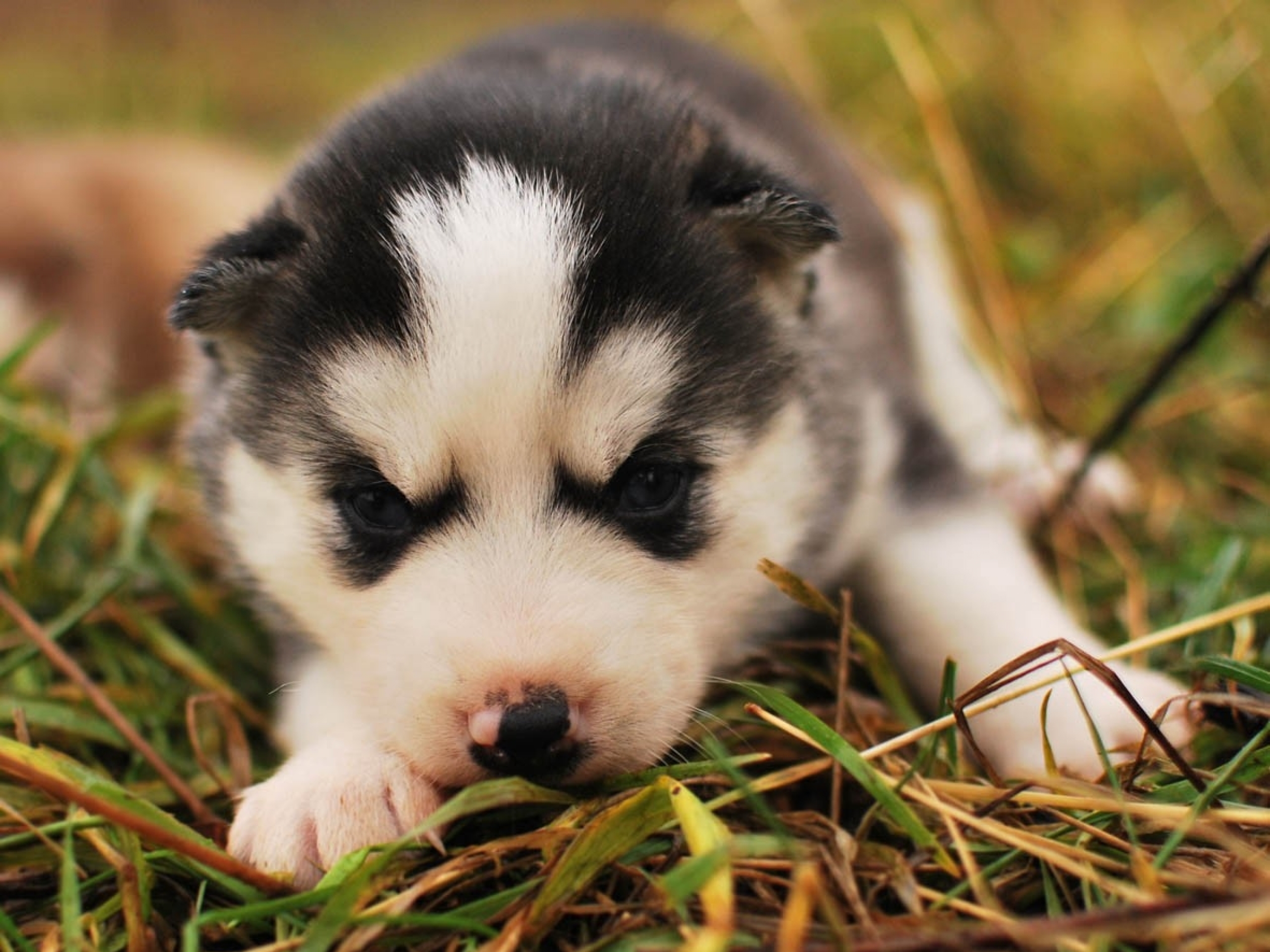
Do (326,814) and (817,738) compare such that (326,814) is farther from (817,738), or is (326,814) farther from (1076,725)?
(1076,725)

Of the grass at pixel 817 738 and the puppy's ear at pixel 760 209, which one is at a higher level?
the puppy's ear at pixel 760 209

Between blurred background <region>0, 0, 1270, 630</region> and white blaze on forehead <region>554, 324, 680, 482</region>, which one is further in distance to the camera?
blurred background <region>0, 0, 1270, 630</region>

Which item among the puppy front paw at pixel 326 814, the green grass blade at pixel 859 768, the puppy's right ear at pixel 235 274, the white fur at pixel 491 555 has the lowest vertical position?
the puppy front paw at pixel 326 814

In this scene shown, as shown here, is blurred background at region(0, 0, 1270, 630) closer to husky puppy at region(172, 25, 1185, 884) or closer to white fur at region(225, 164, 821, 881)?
husky puppy at region(172, 25, 1185, 884)

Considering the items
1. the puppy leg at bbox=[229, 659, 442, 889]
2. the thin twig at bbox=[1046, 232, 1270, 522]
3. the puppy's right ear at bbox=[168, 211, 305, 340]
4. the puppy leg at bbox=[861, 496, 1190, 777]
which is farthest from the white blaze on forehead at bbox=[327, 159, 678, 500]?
the thin twig at bbox=[1046, 232, 1270, 522]

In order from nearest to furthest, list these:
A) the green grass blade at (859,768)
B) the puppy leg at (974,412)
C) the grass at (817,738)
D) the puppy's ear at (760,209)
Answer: the grass at (817,738), the green grass blade at (859,768), the puppy's ear at (760,209), the puppy leg at (974,412)

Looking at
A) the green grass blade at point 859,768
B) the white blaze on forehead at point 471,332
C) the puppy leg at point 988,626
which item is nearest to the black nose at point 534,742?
the green grass blade at point 859,768

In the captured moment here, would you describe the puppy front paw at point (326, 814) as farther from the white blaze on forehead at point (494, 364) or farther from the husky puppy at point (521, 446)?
the white blaze on forehead at point (494, 364)
